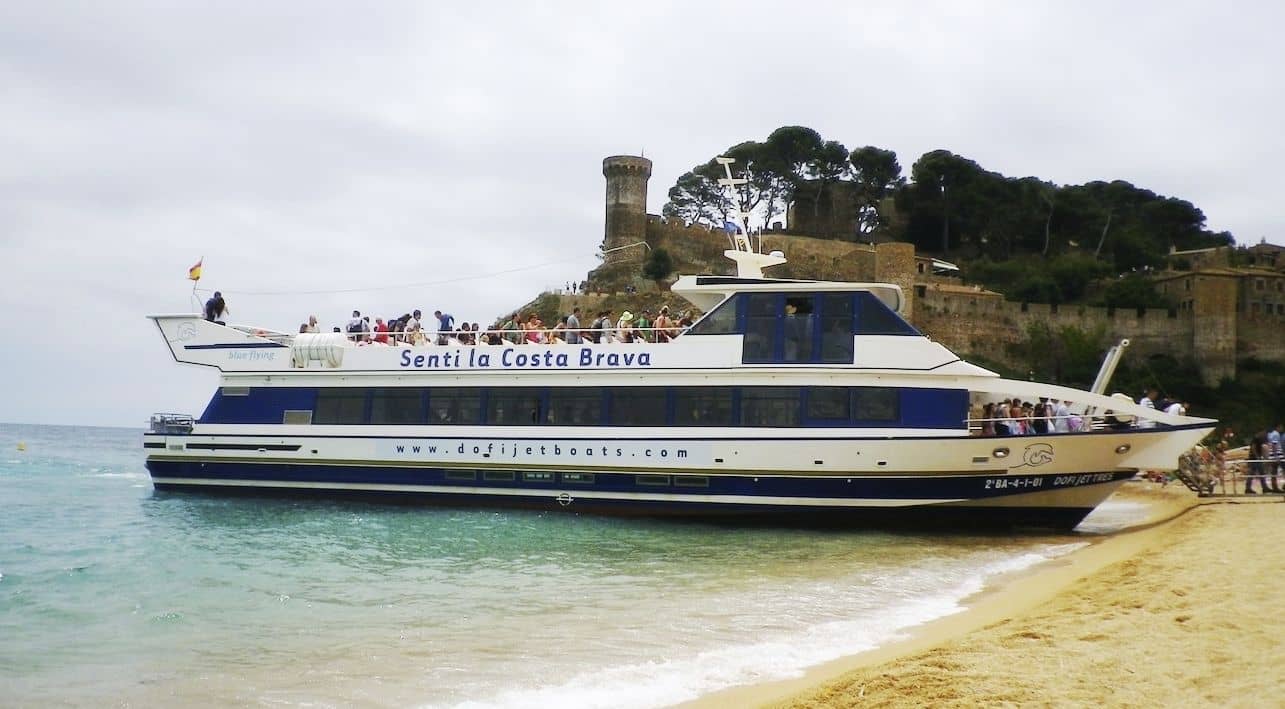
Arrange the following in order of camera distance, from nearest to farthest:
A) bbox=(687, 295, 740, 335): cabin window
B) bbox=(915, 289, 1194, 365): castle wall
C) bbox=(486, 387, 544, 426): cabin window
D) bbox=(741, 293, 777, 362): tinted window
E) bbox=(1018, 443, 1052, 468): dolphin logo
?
bbox=(1018, 443, 1052, 468): dolphin logo → bbox=(741, 293, 777, 362): tinted window → bbox=(687, 295, 740, 335): cabin window → bbox=(486, 387, 544, 426): cabin window → bbox=(915, 289, 1194, 365): castle wall

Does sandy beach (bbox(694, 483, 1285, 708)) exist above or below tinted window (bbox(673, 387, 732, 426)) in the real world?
below

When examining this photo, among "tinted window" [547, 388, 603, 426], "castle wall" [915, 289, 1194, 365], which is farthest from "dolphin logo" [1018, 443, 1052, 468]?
"castle wall" [915, 289, 1194, 365]

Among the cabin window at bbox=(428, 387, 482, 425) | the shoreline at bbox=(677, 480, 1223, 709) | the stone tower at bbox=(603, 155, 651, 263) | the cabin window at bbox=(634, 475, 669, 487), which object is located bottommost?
the shoreline at bbox=(677, 480, 1223, 709)

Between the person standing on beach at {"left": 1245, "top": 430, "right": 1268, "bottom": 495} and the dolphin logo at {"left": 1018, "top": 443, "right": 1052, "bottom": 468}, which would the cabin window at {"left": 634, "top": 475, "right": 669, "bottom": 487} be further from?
the person standing on beach at {"left": 1245, "top": 430, "right": 1268, "bottom": 495}

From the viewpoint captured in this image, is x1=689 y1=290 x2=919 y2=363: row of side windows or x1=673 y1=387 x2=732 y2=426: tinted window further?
x1=673 y1=387 x2=732 y2=426: tinted window

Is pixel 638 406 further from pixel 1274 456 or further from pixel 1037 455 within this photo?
pixel 1274 456

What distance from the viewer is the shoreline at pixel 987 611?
5.79 metres

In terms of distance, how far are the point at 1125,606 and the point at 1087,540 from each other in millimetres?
6545

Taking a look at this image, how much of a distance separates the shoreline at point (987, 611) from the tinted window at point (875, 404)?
10.1ft

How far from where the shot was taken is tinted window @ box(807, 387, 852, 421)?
14359 mm

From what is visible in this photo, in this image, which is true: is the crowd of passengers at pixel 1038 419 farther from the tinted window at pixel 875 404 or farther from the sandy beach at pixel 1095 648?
the sandy beach at pixel 1095 648

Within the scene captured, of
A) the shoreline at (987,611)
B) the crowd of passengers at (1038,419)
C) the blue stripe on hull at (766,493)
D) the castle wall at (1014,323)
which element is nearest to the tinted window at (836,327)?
the blue stripe on hull at (766,493)

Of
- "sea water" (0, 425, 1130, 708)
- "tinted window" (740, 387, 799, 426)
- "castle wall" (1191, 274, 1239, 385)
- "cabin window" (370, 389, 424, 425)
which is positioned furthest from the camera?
Answer: "castle wall" (1191, 274, 1239, 385)

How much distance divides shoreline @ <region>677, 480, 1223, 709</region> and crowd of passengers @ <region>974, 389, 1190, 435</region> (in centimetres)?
152
